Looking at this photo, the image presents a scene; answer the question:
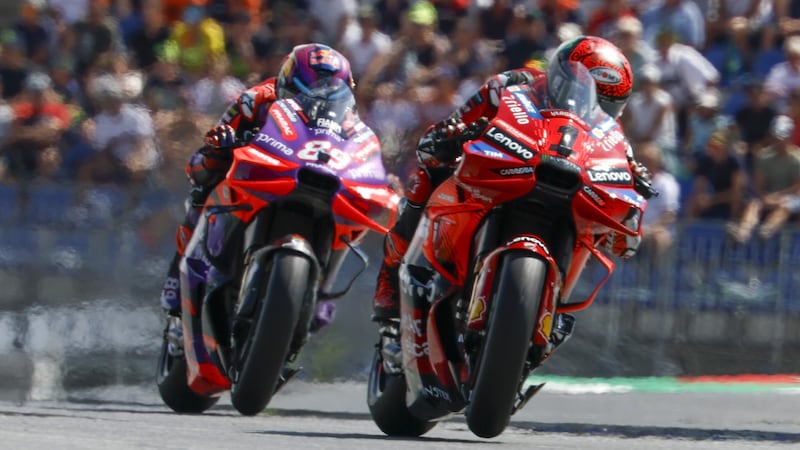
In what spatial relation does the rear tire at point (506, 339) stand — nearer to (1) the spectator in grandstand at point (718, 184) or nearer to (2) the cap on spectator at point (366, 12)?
(1) the spectator in grandstand at point (718, 184)

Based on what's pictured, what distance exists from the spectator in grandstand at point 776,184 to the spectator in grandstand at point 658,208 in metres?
0.42

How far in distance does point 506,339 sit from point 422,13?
7.65 metres

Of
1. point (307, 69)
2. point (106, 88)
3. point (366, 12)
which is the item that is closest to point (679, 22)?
point (366, 12)

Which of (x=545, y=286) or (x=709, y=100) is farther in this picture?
(x=709, y=100)

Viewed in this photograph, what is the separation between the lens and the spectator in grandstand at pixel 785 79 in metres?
11.3

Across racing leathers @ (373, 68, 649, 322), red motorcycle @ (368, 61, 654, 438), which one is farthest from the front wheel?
red motorcycle @ (368, 61, 654, 438)

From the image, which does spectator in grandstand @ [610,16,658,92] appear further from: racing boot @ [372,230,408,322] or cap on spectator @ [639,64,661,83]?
racing boot @ [372,230,408,322]

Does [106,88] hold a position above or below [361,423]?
below

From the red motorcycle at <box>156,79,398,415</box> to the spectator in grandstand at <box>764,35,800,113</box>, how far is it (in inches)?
182

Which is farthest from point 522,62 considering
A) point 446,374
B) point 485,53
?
point 446,374

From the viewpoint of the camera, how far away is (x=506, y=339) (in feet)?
18.2

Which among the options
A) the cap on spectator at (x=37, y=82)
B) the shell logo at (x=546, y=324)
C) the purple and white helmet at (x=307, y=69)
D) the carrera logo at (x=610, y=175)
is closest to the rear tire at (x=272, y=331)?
the purple and white helmet at (x=307, y=69)

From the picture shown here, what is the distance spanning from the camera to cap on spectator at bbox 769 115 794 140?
11.0 m

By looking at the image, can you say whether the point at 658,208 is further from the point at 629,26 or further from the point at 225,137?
the point at 225,137
